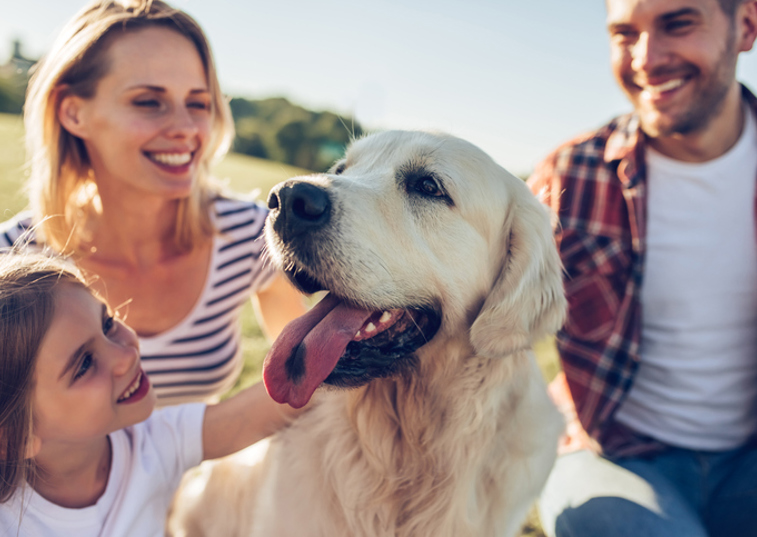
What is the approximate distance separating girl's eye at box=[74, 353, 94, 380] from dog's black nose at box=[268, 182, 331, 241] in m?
0.80

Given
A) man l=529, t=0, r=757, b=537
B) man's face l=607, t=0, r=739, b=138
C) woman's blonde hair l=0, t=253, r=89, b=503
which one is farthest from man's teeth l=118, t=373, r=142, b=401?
man's face l=607, t=0, r=739, b=138

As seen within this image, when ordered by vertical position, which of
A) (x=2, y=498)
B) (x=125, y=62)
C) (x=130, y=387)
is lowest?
(x=2, y=498)

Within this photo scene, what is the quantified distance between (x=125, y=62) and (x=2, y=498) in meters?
1.93

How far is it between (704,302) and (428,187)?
1.59m

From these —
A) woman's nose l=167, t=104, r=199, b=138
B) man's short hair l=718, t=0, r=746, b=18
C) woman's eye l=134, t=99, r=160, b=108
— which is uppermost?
man's short hair l=718, t=0, r=746, b=18

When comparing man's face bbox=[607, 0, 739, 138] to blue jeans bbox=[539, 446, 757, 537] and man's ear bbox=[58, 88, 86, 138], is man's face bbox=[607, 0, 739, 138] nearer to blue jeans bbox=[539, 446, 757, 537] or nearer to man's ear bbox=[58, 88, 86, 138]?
blue jeans bbox=[539, 446, 757, 537]

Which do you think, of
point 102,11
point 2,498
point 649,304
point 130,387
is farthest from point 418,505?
point 102,11

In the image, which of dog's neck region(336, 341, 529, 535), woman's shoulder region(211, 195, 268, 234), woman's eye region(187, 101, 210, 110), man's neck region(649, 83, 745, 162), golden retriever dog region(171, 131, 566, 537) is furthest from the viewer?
woman's shoulder region(211, 195, 268, 234)

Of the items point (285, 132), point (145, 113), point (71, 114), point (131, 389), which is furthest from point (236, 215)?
point (285, 132)

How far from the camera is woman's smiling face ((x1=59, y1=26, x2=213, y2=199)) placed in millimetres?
2590

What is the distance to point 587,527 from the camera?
2.33 metres

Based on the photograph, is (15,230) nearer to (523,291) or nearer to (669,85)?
(523,291)

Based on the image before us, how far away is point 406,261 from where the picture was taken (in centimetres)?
185

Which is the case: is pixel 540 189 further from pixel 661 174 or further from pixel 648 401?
pixel 648 401
